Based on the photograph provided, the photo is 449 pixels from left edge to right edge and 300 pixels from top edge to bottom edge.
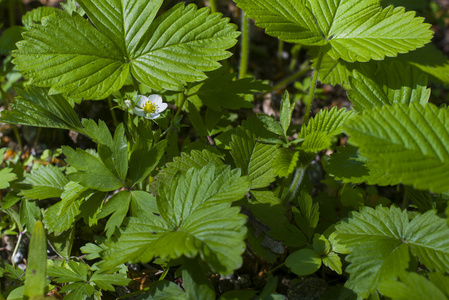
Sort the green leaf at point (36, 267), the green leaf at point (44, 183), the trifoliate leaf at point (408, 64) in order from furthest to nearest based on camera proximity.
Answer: the trifoliate leaf at point (408, 64)
the green leaf at point (44, 183)
the green leaf at point (36, 267)

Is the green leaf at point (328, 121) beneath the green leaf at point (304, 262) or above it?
above

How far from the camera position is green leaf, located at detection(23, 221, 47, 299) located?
4.55 ft

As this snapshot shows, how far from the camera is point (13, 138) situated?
268 cm

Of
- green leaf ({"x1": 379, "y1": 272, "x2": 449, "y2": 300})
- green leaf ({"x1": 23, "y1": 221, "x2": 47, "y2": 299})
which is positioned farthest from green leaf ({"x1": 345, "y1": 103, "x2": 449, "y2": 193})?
green leaf ({"x1": 23, "y1": 221, "x2": 47, "y2": 299})

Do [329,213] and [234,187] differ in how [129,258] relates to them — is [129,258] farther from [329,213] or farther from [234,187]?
[329,213]

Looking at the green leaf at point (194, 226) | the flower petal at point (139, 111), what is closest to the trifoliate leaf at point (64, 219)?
the green leaf at point (194, 226)

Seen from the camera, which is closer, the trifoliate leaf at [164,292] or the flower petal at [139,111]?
the trifoliate leaf at [164,292]

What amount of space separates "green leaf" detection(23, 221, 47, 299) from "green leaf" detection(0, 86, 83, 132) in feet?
1.89

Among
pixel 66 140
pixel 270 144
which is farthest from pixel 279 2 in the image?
pixel 66 140

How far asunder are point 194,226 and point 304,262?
52 centimetres

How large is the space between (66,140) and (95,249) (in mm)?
1068

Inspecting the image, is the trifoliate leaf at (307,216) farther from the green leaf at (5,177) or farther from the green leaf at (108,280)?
the green leaf at (5,177)

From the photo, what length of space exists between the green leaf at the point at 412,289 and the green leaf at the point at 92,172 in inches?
44.9

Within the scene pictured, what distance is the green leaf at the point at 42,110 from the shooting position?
5.77 ft
